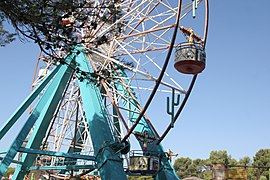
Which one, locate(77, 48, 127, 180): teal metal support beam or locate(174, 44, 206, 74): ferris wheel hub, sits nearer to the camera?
locate(77, 48, 127, 180): teal metal support beam

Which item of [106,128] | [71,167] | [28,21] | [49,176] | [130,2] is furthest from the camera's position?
[49,176]

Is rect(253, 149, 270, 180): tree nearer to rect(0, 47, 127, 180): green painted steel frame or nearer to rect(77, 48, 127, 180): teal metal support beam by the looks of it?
rect(0, 47, 127, 180): green painted steel frame

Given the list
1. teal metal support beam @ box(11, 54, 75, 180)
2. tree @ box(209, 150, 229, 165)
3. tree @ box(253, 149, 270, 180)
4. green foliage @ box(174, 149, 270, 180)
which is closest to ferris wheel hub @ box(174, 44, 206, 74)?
teal metal support beam @ box(11, 54, 75, 180)

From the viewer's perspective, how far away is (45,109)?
14453 millimetres

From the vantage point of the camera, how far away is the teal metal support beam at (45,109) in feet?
47.3

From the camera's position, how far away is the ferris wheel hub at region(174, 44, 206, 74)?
11.6 metres

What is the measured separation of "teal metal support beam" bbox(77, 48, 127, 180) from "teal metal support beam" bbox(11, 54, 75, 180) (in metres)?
0.94

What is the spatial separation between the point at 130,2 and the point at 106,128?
231 inches

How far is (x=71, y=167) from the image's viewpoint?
1434cm

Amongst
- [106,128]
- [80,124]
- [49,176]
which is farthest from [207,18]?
[49,176]

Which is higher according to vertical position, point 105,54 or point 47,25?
point 105,54

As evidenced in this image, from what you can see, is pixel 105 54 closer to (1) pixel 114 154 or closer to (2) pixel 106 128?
(2) pixel 106 128

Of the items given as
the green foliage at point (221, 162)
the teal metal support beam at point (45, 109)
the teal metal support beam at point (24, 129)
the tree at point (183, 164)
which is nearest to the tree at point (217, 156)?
the green foliage at point (221, 162)

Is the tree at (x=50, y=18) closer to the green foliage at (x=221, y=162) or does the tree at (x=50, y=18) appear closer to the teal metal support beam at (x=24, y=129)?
the teal metal support beam at (x=24, y=129)
